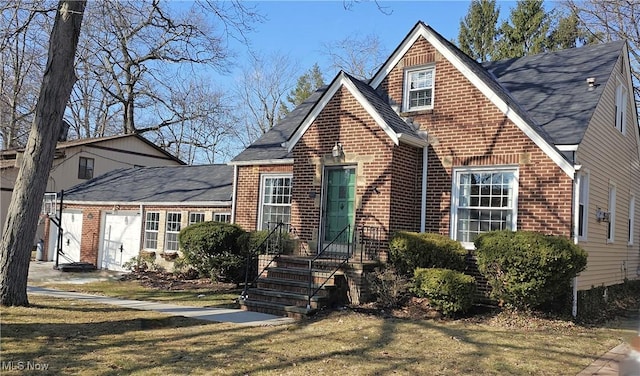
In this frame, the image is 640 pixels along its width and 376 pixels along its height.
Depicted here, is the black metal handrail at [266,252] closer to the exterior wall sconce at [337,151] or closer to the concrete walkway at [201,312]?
the concrete walkway at [201,312]

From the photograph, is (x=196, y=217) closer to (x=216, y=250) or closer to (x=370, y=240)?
(x=216, y=250)

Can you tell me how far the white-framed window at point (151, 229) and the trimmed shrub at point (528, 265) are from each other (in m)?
13.1

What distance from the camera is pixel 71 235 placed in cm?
2294

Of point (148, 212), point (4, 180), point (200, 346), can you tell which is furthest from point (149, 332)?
point (4, 180)

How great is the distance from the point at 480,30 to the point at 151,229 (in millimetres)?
26041

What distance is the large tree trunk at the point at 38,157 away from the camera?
1058 cm

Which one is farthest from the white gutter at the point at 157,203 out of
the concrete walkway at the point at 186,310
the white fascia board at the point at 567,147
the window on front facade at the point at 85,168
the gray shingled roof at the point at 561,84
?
the white fascia board at the point at 567,147

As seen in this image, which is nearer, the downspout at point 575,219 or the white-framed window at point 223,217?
the downspout at point 575,219

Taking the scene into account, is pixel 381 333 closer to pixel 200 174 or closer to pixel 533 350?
pixel 533 350

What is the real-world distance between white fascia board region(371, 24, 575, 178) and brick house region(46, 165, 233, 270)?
726cm

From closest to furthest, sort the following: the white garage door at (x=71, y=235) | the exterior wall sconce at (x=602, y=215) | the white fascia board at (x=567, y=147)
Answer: the white fascia board at (x=567, y=147)
the exterior wall sconce at (x=602, y=215)
the white garage door at (x=71, y=235)

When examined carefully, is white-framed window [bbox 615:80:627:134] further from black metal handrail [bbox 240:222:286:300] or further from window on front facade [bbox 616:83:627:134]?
black metal handrail [bbox 240:222:286:300]

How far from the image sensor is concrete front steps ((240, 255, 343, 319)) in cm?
1108

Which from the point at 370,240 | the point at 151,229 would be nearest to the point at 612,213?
the point at 370,240
